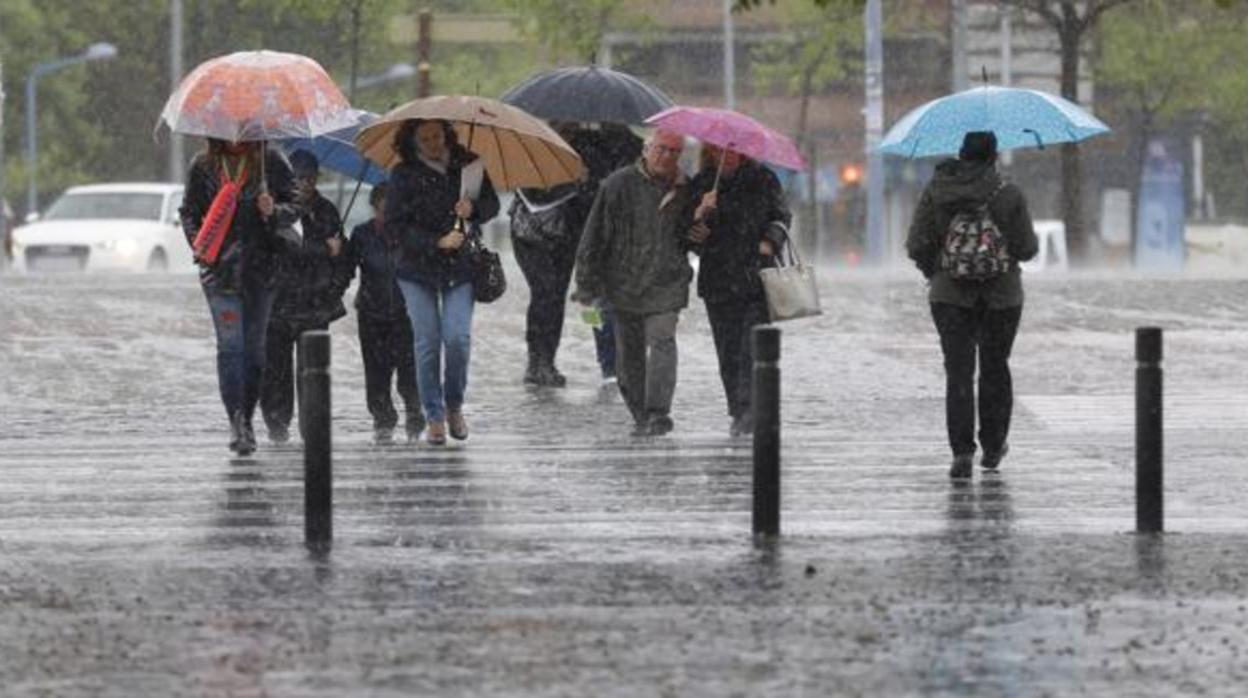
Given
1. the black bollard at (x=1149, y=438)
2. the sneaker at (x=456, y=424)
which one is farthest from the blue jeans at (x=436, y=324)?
the black bollard at (x=1149, y=438)

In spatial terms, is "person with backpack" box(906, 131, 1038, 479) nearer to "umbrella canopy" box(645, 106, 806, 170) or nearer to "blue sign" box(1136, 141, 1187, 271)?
"umbrella canopy" box(645, 106, 806, 170)

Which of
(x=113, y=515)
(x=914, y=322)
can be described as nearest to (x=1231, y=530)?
(x=113, y=515)

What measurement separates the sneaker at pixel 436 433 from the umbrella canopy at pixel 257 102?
162 centimetres

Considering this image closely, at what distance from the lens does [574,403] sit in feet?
74.5

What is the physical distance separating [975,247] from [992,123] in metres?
1.65

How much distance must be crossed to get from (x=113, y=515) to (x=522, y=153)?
17.1 feet

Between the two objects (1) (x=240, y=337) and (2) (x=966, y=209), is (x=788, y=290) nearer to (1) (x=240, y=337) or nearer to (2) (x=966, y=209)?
(2) (x=966, y=209)

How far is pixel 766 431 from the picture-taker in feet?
44.5

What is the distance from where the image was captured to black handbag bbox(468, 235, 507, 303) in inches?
721

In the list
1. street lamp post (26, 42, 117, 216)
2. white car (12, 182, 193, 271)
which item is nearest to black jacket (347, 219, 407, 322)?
white car (12, 182, 193, 271)

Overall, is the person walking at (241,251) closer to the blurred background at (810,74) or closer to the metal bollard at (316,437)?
the metal bollard at (316,437)

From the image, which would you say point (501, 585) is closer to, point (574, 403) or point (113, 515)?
point (113, 515)

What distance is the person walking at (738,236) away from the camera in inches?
756

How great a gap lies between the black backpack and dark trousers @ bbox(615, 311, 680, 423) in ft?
10.4
